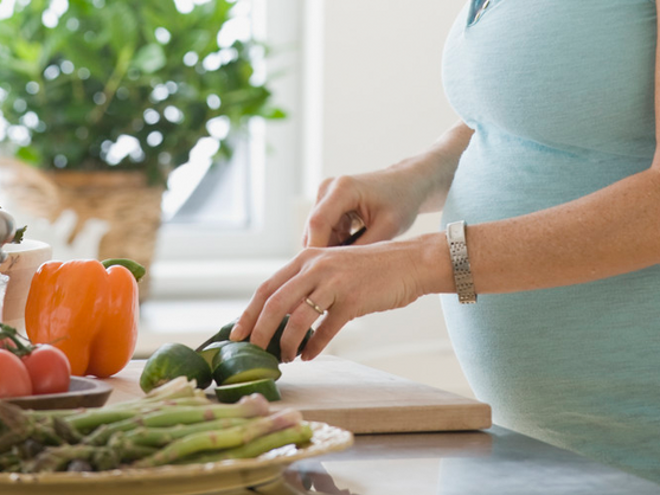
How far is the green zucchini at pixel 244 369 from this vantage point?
1.04m

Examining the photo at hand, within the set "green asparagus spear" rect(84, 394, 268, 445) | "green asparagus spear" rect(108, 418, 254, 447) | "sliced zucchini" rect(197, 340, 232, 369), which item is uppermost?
"sliced zucchini" rect(197, 340, 232, 369)

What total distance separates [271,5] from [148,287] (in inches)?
40.6

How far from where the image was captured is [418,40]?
112 inches

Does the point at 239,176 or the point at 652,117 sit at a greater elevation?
the point at 239,176

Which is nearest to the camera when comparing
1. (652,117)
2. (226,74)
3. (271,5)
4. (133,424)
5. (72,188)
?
(133,424)

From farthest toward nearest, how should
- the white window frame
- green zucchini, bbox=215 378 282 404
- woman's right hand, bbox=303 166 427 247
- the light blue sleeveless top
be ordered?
the white window frame < woman's right hand, bbox=303 166 427 247 < the light blue sleeveless top < green zucchini, bbox=215 378 282 404

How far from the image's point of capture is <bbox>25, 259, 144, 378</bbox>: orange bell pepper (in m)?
1.18

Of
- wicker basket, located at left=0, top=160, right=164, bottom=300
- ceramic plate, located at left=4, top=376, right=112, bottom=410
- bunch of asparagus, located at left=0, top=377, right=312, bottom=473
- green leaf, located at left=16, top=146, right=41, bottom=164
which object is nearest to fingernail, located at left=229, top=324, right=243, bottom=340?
ceramic plate, located at left=4, top=376, right=112, bottom=410

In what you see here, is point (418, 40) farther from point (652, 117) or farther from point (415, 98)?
point (652, 117)

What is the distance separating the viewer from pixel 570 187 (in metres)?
1.26

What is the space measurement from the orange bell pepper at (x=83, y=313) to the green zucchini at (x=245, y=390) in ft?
0.76

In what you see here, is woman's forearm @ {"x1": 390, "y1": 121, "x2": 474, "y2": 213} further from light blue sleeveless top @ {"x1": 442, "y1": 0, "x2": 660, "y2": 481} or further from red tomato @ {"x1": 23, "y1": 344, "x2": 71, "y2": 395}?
red tomato @ {"x1": 23, "y1": 344, "x2": 71, "y2": 395}

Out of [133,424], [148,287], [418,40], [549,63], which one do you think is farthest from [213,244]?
[133,424]

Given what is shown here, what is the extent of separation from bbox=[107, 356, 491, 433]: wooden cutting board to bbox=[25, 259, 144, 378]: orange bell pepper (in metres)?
0.04
